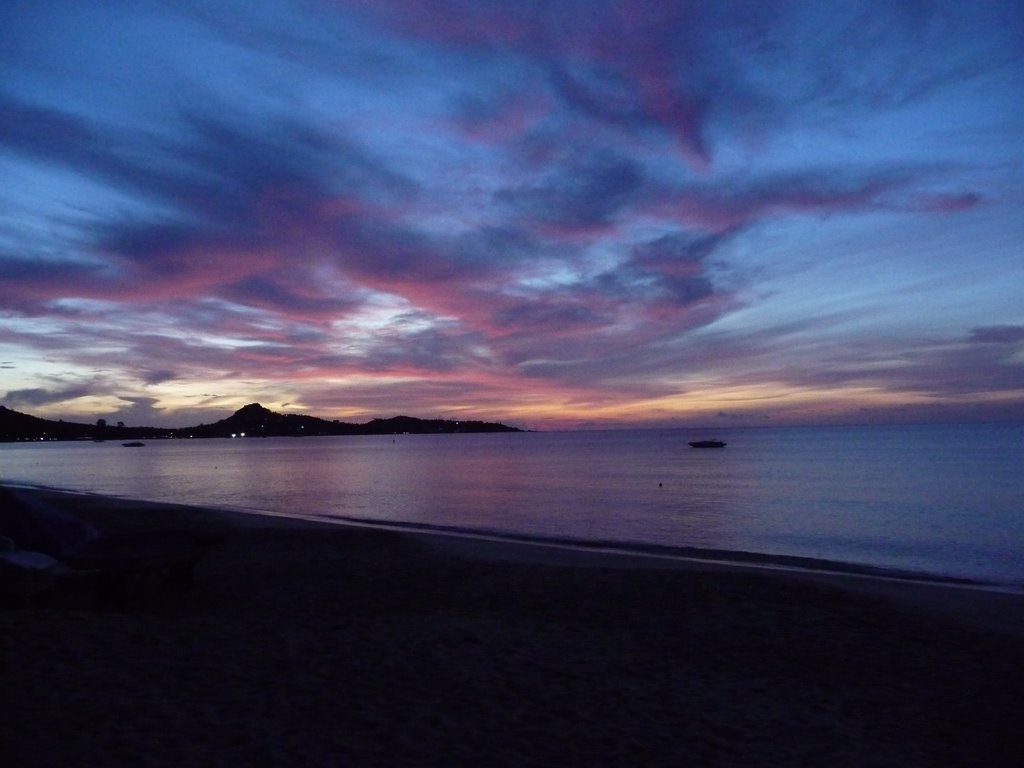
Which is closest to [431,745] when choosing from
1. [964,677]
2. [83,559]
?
[964,677]

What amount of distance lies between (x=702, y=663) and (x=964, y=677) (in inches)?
122

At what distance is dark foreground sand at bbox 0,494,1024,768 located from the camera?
582 centimetres

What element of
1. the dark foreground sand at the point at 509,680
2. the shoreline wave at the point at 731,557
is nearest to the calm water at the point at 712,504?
the shoreline wave at the point at 731,557

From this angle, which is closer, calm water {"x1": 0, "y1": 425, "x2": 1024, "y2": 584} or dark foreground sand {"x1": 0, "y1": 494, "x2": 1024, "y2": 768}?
dark foreground sand {"x1": 0, "y1": 494, "x2": 1024, "y2": 768}

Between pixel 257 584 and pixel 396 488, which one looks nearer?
pixel 257 584

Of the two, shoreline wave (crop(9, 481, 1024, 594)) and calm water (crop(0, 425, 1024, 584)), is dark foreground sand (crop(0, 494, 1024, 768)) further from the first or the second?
calm water (crop(0, 425, 1024, 584))

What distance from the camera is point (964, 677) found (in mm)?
8703

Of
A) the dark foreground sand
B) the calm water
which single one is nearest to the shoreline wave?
the calm water

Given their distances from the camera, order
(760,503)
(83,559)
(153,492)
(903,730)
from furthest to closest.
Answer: (153,492) < (760,503) < (83,559) < (903,730)

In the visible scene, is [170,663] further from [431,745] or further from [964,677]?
[964,677]

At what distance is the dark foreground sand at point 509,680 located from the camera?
582 centimetres

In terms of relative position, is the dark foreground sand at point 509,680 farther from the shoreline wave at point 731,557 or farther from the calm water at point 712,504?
the calm water at point 712,504

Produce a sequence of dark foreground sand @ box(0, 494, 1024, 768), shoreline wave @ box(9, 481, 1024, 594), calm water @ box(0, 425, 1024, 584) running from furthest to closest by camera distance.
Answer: calm water @ box(0, 425, 1024, 584) → shoreline wave @ box(9, 481, 1024, 594) → dark foreground sand @ box(0, 494, 1024, 768)

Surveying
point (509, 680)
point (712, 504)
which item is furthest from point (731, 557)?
point (712, 504)
